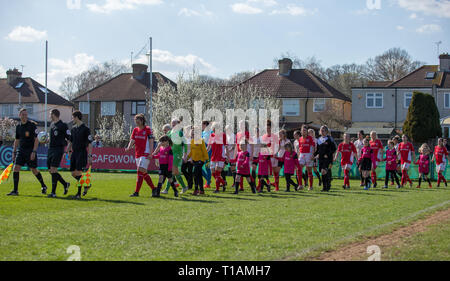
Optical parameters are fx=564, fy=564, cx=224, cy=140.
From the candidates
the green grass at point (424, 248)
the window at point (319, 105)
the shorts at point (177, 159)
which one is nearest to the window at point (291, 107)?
the window at point (319, 105)

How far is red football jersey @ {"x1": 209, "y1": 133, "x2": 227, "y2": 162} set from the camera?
15930mm

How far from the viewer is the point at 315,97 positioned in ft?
188

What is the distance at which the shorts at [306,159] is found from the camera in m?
18.4

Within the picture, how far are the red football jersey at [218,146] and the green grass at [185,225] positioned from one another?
79.2 inches

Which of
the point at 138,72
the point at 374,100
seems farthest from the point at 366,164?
the point at 138,72

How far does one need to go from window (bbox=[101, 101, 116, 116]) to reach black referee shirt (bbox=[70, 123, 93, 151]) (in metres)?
53.0

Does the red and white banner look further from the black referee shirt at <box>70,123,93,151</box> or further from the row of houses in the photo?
the row of houses

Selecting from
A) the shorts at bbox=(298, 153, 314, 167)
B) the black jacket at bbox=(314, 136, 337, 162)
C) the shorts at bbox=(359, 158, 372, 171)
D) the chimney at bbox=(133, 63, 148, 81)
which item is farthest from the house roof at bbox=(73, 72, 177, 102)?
the black jacket at bbox=(314, 136, 337, 162)

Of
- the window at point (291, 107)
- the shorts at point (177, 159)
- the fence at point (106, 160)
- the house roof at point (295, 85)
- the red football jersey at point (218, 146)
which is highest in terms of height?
the house roof at point (295, 85)

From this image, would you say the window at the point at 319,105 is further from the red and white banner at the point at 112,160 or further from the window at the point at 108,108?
the red and white banner at the point at 112,160

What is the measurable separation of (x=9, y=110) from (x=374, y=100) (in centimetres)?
4730

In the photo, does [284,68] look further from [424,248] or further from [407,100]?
[424,248]

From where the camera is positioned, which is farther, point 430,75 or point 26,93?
point 26,93
